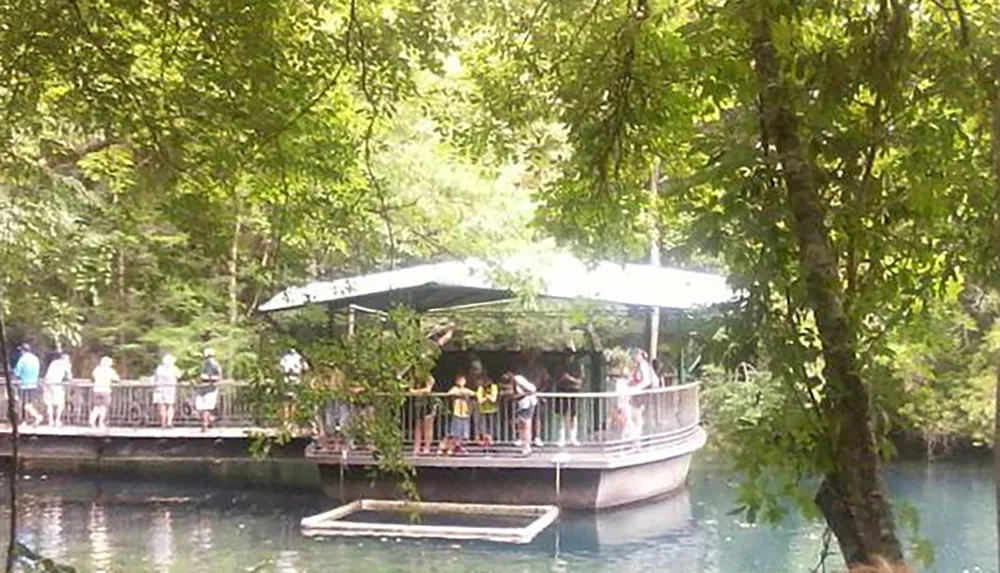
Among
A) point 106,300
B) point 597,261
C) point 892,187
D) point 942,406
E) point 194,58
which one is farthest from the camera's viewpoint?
point 106,300

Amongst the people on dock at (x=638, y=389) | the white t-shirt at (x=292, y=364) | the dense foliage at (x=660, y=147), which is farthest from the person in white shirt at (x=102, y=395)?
the white t-shirt at (x=292, y=364)

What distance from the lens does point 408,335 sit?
5.76 metres

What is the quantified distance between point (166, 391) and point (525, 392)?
5.73m

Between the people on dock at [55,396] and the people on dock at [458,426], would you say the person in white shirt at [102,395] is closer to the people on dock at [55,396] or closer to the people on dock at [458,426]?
the people on dock at [55,396]

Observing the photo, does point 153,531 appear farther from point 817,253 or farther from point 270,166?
point 817,253

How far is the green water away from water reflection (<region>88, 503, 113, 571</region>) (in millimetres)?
12

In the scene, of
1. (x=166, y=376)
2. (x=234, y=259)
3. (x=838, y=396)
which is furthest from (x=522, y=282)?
(x=838, y=396)

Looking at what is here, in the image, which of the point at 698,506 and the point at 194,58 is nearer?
the point at 194,58

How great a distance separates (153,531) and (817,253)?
11.9m

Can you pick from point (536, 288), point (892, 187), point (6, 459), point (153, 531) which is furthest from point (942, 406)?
point (892, 187)

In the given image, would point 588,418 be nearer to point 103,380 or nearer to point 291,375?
point 103,380

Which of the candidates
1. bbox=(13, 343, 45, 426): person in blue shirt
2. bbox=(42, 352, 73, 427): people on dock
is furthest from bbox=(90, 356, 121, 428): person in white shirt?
bbox=(13, 343, 45, 426): person in blue shirt

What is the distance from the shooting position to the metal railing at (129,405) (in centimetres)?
1652

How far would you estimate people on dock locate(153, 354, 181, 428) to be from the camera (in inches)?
642
